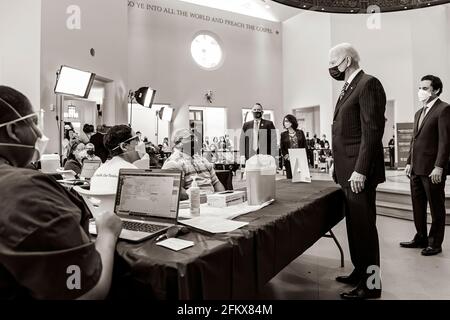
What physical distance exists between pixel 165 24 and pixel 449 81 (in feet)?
27.5

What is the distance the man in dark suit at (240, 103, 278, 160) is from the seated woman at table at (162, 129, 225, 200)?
169 centimetres

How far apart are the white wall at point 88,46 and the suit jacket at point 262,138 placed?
9.31ft

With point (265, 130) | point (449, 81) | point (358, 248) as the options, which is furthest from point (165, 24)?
point (358, 248)

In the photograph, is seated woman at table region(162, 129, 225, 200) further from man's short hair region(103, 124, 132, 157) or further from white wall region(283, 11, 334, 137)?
white wall region(283, 11, 334, 137)

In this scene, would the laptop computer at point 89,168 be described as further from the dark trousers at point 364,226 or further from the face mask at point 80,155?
the dark trousers at point 364,226

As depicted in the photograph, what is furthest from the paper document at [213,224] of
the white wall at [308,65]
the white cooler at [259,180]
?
the white wall at [308,65]

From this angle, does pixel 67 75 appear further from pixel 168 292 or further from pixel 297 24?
pixel 297 24

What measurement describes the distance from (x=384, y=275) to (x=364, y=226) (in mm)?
719

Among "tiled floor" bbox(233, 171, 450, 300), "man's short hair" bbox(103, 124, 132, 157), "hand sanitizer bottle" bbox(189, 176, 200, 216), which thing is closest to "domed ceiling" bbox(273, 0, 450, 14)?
"tiled floor" bbox(233, 171, 450, 300)

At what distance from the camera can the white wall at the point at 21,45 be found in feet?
17.8

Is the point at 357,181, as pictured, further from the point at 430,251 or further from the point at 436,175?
the point at 430,251

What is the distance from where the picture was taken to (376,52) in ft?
33.6

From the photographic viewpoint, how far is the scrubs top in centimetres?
70

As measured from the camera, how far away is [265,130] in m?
4.30
